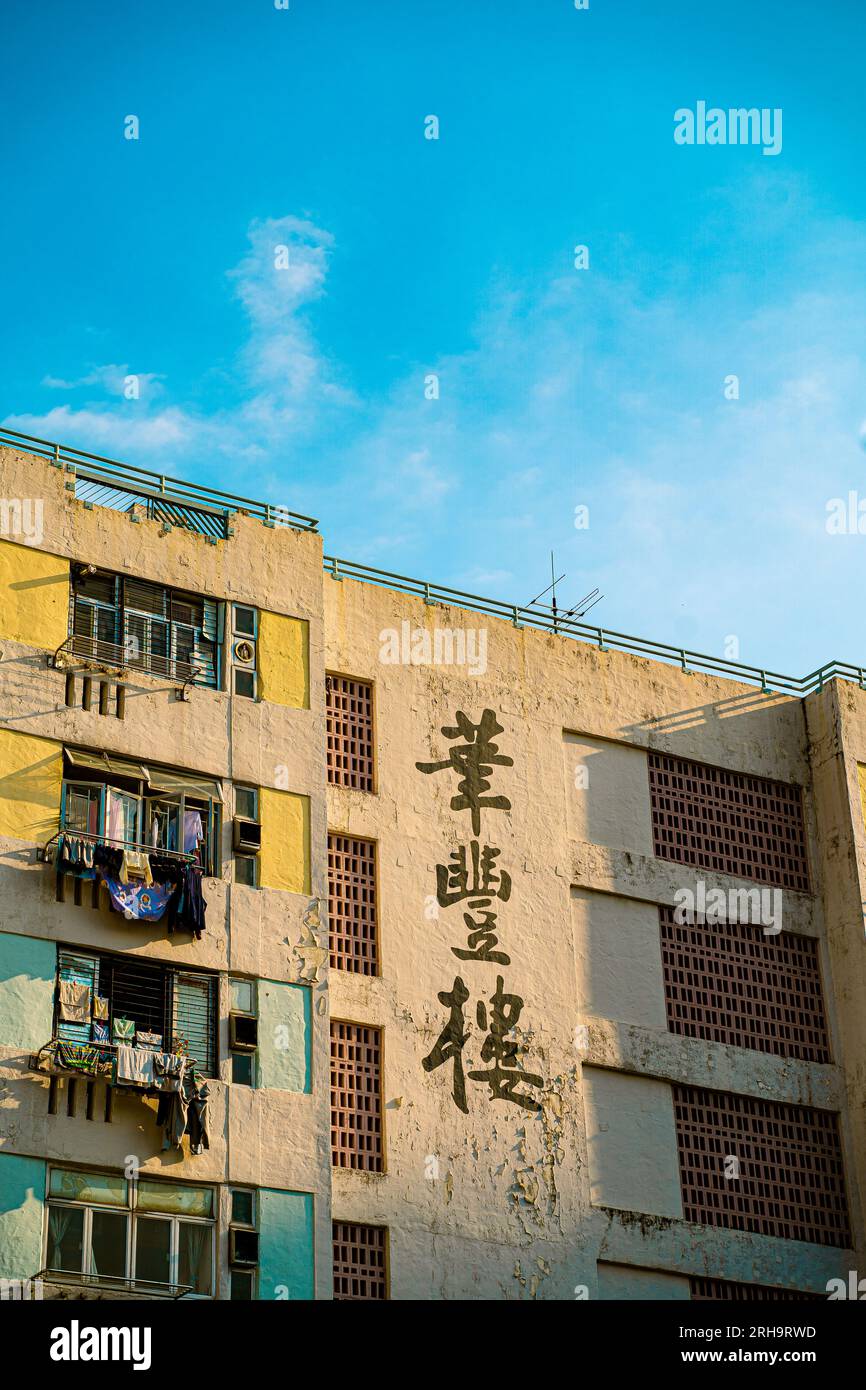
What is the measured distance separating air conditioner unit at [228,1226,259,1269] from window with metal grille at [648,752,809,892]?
506 inches

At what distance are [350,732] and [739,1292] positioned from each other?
1297cm

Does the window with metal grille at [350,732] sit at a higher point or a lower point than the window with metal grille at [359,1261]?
higher

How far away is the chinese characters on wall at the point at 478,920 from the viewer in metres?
39.3

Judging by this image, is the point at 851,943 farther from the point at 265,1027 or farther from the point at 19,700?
the point at 19,700

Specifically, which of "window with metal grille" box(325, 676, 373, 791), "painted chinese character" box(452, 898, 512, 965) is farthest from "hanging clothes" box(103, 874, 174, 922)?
"painted chinese character" box(452, 898, 512, 965)

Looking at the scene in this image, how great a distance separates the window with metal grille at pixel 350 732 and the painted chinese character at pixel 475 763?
3.90 feet

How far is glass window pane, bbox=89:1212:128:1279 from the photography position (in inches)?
1318

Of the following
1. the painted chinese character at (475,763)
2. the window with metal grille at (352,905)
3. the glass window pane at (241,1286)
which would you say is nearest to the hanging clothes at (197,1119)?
the glass window pane at (241,1286)

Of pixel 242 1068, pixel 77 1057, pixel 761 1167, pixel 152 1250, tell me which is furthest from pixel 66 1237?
pixel 761 1167

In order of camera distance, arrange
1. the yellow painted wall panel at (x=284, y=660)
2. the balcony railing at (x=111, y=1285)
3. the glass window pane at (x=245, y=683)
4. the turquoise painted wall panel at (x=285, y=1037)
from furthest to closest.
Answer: the yellow painted wall panel at (x=284, y=660)
the glass window pane at (x=245, y=683)
the turquoise painted wall panel at (x=285, y=1037)
the balcony railing at (x=111, y=1285)

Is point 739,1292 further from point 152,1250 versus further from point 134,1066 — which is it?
point 134,1066

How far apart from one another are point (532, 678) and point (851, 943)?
8.62 metres

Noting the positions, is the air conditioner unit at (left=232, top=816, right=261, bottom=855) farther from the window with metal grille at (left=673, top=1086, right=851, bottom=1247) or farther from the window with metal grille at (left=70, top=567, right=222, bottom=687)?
the window with metal grille at (left=673, top=1086, right=851, bottom=1247)

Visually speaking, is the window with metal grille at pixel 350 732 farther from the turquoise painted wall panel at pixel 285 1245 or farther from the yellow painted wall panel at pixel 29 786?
the turquoise painted wall panel at pixel 285 1245
